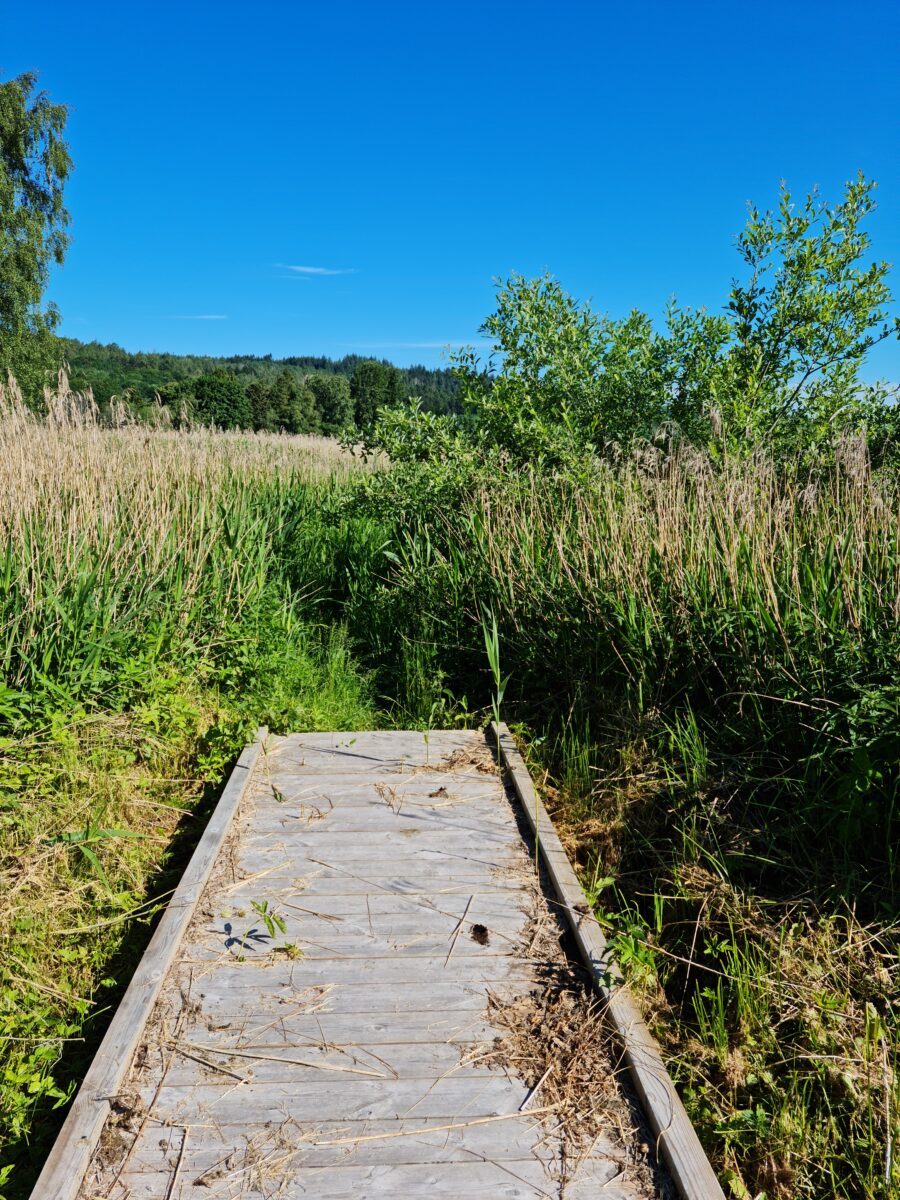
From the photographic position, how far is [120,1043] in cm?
249

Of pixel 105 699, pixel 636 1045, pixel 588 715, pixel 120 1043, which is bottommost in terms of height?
pixel 120 1043

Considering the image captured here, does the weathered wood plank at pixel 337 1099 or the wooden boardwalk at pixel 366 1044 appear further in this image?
the weathered wood plank at pixel 337 1099

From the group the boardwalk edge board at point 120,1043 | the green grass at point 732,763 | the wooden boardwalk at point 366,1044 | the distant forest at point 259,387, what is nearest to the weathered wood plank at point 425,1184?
the wooden boardwalk at point 366,1044

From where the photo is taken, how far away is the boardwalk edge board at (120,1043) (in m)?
2.07

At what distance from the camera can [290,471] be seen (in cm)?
1202

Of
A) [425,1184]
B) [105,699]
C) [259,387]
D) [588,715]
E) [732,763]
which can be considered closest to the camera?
[425,1184]

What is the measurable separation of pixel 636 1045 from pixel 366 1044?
86 centimetres

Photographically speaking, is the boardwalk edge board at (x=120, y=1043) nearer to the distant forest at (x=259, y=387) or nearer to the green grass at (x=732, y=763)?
the green grass at (x=732, y=763)

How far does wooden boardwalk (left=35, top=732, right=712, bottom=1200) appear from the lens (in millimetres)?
2109

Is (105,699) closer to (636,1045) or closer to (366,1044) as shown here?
(366,1044)

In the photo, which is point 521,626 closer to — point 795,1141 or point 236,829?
point 236,829

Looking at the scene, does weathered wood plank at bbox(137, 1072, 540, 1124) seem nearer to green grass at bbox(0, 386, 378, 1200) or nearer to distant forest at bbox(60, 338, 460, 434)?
green grass at bbox(0, 386, 378, 1200)

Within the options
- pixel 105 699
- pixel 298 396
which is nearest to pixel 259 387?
pixel 298 396

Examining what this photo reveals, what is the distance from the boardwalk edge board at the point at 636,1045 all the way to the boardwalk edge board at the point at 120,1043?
152cm
